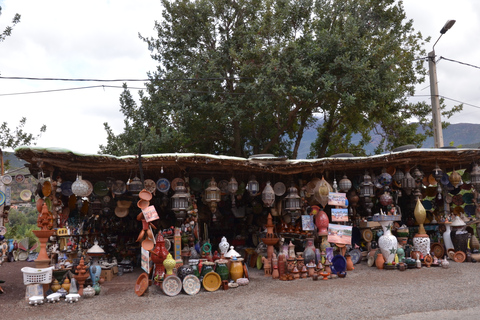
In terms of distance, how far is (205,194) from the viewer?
7.84 m

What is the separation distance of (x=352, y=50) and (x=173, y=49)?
6.63 metres

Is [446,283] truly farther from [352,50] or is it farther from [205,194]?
[352,50]

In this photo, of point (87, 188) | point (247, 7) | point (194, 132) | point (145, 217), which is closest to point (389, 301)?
point (145, 217)

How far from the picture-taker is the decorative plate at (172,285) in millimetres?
6258

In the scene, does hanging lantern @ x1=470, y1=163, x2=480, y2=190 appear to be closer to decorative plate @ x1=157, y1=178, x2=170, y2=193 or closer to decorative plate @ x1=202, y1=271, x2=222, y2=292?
decorative plate @ x1=202, y1=271, x2=222, y2=292

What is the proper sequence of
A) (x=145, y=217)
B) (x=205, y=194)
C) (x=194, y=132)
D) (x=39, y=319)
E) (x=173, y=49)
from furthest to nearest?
(x=173, y=49) → (x=194, y=132) → (x=205, y=194) → (x=145, y=217) → (x=39, y=319)

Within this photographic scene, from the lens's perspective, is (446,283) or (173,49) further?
(173,49)

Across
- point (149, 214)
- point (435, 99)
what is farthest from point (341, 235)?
point (435, 99)

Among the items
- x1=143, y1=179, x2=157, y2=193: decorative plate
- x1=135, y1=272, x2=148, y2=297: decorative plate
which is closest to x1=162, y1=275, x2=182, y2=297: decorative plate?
x1=135, y1=272, x2=148, y2=297: decorative plate

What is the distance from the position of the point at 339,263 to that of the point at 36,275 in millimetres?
5220

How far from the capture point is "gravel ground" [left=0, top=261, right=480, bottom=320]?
5066 mm

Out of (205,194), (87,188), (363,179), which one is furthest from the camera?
(363,179)

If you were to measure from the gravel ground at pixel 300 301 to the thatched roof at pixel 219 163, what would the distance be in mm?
2173

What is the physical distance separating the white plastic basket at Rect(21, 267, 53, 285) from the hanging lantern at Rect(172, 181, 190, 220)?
225 centimetres
